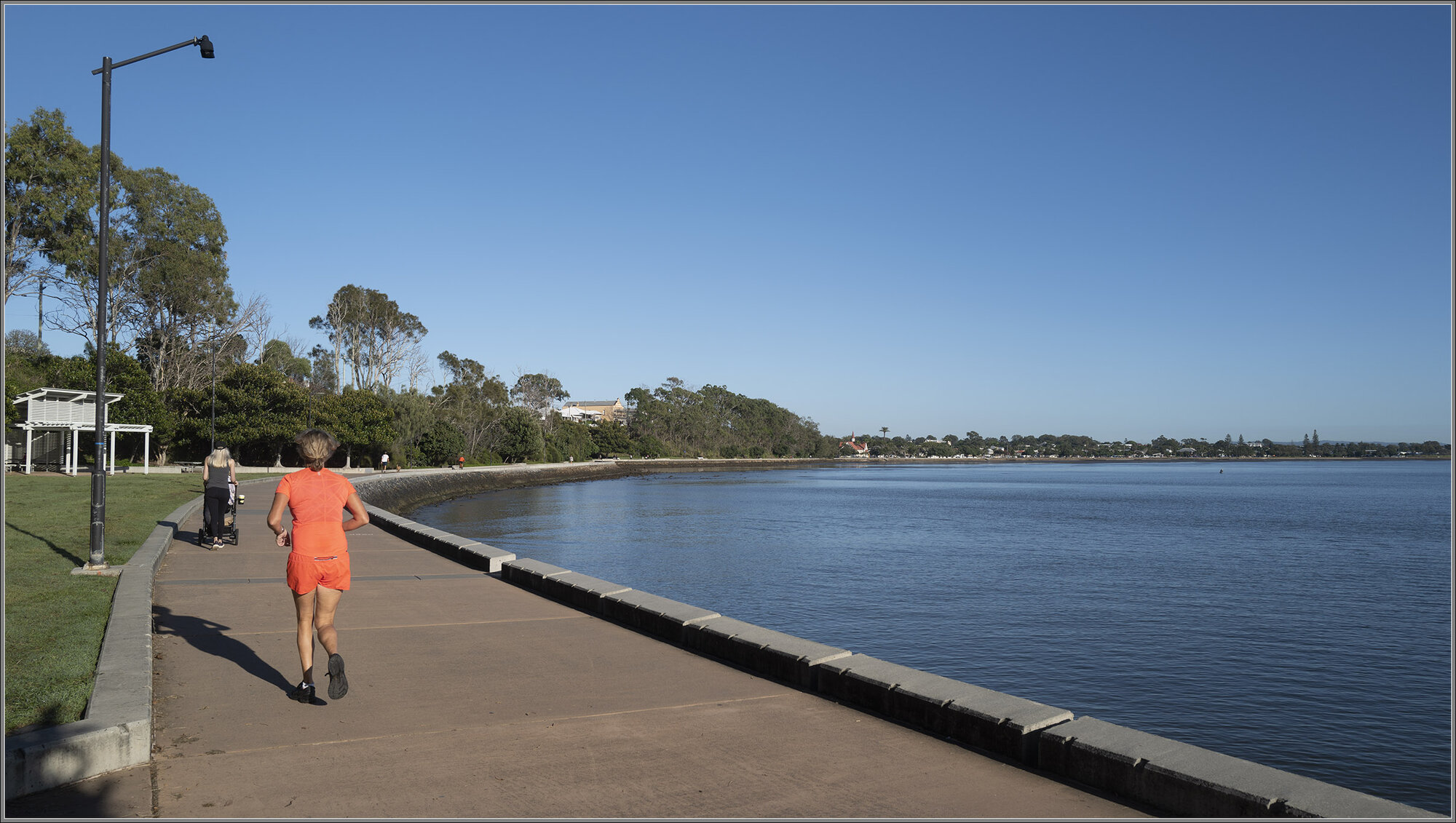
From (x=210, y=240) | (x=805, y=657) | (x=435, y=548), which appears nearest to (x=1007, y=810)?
(x=805, y=657)

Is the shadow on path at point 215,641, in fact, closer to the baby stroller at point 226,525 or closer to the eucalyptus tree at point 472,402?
the baby stroller at point 226,525

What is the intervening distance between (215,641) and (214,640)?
0.13 feet

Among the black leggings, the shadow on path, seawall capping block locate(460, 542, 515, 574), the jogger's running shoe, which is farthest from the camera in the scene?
the black leggings

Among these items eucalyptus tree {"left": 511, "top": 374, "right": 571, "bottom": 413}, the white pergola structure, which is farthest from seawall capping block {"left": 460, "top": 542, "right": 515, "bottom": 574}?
eucalyptus tree {"left": 511, "top": 374, "right": 571, "bottom": 413}

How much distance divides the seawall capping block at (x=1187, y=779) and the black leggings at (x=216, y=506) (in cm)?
1258

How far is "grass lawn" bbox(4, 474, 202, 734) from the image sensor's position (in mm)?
5348

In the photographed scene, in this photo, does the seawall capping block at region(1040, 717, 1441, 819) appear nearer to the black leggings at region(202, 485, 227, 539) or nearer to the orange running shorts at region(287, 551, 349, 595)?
the orange running shorts at region(287, 551, 349, 595)

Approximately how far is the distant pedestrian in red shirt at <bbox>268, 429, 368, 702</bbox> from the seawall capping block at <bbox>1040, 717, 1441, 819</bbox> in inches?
170

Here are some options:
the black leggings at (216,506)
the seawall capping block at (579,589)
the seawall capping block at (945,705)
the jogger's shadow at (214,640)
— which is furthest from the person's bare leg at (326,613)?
the black leggings at (216,506)

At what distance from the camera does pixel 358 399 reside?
179 feet

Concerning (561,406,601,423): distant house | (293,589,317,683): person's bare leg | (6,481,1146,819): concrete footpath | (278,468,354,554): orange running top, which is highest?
(561,406,601,423): distant house

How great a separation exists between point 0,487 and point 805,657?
19.0 feet

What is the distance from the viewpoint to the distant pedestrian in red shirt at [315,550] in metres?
5.78

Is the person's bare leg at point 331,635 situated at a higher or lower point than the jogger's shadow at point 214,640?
higher
